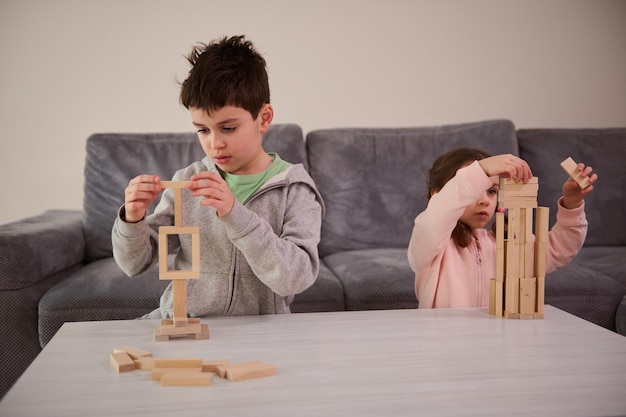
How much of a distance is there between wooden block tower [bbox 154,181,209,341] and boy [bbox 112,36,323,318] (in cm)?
8

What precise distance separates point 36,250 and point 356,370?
4.68 ft

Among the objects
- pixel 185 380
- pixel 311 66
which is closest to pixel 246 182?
pixel 185 380

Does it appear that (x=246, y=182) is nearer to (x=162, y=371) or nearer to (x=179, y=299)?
(x=179, y=299)

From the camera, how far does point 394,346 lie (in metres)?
1.15

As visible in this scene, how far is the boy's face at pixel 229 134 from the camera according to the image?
1402 millimetres

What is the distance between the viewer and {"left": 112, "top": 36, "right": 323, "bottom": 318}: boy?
134 centimetres

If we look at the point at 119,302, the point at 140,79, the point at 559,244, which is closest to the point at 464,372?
the point at 559,244

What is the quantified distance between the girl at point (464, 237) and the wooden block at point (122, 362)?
766 mm

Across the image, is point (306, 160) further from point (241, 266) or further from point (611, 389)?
point (611, 389)

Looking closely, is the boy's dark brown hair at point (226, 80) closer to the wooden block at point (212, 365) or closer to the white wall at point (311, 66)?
the wooden block at point (212, 365)

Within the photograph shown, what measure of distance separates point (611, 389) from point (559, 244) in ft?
2.62

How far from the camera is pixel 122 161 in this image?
2.68 m

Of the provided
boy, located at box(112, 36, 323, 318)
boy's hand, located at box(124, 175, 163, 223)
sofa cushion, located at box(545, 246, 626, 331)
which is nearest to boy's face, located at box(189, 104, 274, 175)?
boy, located at box(112, 36, 323, 318)

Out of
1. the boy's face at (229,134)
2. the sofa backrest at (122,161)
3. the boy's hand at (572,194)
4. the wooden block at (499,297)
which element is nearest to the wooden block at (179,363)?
the boy's face at (229,134)
